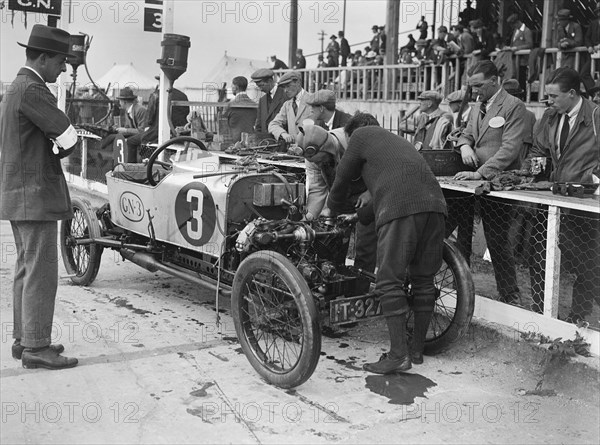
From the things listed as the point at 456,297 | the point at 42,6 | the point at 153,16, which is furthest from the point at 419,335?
the point at 42,6

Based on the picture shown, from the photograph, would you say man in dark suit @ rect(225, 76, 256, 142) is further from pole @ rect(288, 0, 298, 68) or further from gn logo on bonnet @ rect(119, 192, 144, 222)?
pole @ rect(288, 0, 298, 68)

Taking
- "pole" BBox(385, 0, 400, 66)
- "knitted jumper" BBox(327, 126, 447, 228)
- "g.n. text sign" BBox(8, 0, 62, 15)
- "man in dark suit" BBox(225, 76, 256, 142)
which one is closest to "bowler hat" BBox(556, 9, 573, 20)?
"pole" BBox(385, 0, 400, 66)

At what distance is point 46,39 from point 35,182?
914mm

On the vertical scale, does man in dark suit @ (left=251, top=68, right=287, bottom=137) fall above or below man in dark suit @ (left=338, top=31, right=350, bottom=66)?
below

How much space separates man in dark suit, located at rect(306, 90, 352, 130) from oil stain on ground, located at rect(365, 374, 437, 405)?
99.4 inches

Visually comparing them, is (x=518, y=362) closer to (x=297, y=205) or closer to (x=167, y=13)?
(x=297, y=205)

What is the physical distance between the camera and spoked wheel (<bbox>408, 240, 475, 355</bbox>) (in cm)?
486

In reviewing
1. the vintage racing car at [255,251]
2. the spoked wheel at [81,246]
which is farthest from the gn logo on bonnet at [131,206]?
the spoked wheel at [81,246]

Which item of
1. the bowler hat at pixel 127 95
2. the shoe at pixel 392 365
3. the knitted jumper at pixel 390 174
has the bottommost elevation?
the shoe at pixel 392 365

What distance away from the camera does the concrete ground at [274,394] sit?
3.93 metres

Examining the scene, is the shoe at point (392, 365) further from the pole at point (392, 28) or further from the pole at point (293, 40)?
the pole at point (293, 40)

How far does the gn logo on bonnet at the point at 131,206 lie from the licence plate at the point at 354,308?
7.53 feet

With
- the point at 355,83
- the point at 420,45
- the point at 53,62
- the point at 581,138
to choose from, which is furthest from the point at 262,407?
the point at 355,83

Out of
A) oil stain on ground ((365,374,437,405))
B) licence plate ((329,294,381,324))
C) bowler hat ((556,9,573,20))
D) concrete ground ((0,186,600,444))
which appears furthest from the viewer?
bowler hat ((556,9,573,20))
